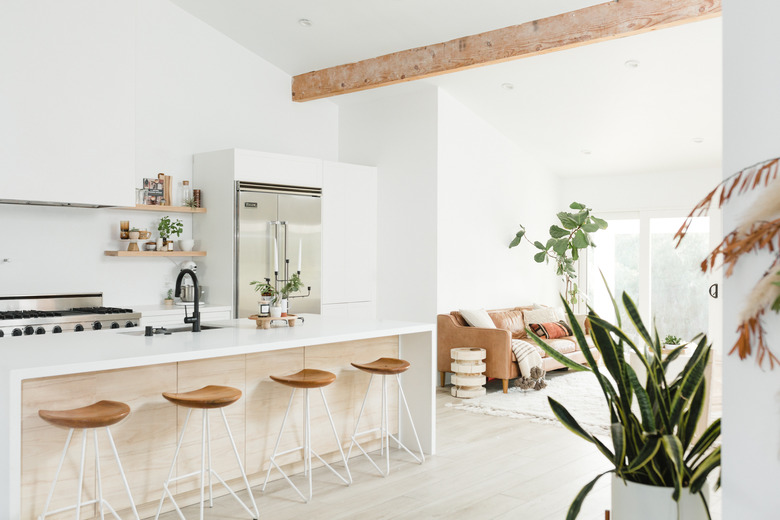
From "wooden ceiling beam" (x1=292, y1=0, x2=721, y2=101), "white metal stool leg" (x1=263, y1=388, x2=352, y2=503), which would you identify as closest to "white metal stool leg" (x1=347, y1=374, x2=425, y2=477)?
"white metal stool leg" (x1=263, y1=388, x2=352, y2=503)

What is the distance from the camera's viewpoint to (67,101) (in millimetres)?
4809

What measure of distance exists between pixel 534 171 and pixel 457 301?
261cm

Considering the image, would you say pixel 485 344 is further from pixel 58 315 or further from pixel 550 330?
pixel 58 315

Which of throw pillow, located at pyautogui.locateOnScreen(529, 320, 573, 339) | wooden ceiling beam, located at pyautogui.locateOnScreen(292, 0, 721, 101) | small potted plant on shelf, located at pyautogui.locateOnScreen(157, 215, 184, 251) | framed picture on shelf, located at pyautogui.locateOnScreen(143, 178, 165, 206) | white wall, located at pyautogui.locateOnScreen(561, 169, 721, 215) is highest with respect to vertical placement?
wooden ceiling beam, located at pyautogui.locateOnScreen(292, 0, 721, 101)

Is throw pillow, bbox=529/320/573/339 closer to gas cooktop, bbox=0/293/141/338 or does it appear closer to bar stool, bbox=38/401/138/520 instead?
gas cooktop, bbox=0/293/141/338

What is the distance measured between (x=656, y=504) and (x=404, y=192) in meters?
5.51

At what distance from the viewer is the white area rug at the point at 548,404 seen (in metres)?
5.64

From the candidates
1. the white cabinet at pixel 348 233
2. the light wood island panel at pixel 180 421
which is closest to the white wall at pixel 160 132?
the white cabinet at pixel 348 233

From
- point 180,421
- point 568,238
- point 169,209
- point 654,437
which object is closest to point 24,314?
point 169,209

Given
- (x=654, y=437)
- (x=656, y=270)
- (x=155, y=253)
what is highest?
(x=155, y=253)

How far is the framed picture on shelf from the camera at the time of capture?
234 inches

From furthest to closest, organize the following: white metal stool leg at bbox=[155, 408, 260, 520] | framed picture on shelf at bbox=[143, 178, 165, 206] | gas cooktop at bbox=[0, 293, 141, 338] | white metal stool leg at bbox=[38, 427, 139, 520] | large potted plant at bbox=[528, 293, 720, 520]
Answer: framed picture on shelf at bbox=[143, 178, 165, 206] → gas cooktop at bbox=[0, 293, 141, 338] → white metal stool leg at bbox=[155, 408, 260, 520] → white metal stool leg at bbox=[38, 427, 139, 520] → large potted plant at bbox=[528, 293, 720, 520]

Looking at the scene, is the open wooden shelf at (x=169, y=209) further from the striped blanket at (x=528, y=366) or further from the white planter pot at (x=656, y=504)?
the white planter pot at (x=656, y=504)

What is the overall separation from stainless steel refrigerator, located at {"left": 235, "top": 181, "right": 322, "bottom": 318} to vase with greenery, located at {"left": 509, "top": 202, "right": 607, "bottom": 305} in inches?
111
